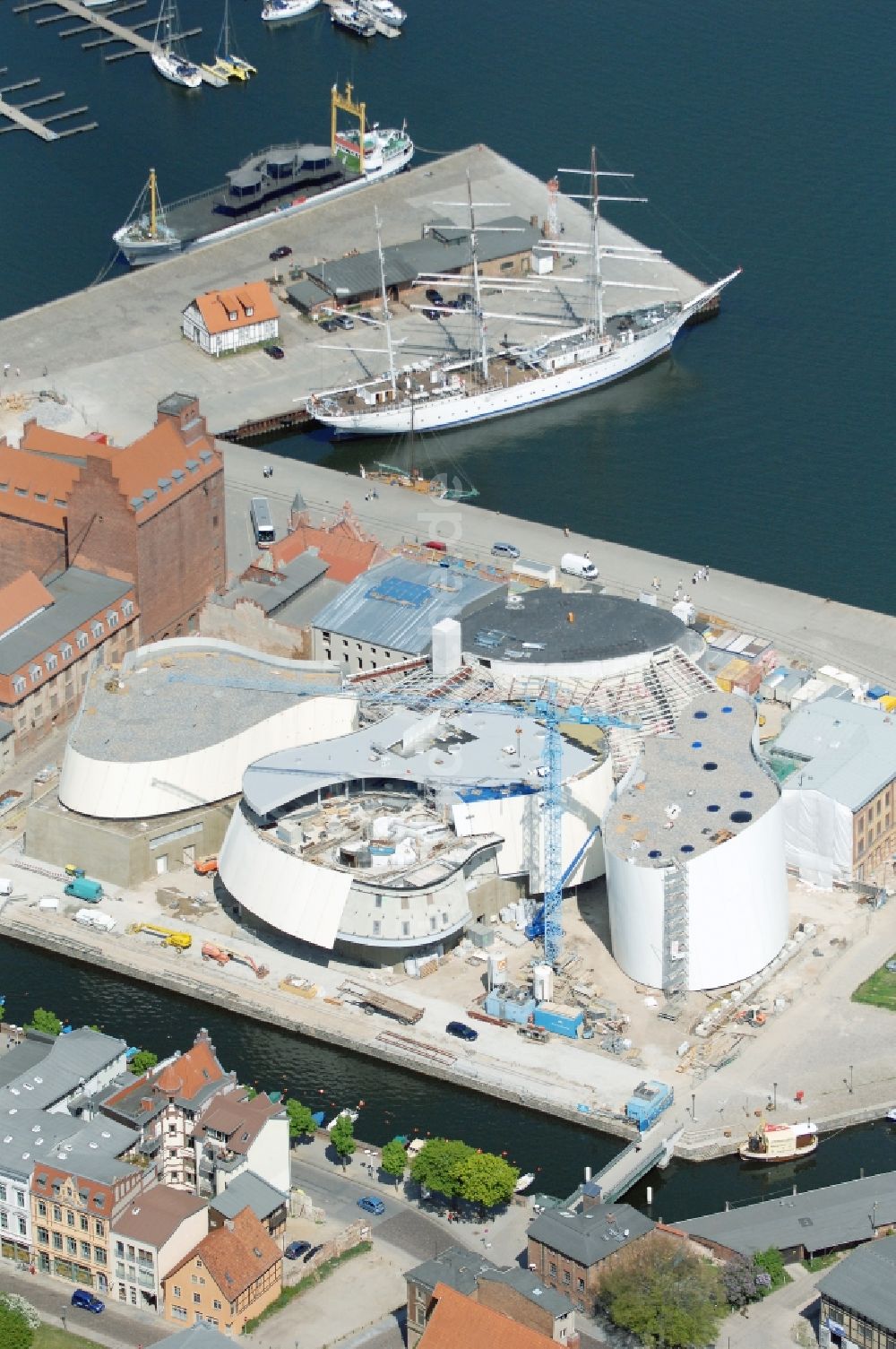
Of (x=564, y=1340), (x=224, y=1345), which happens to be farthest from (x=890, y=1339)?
(x=224, y=1345)

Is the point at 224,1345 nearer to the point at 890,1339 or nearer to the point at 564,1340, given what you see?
the point at 564,1340

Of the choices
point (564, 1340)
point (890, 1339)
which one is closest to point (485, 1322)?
point (564, 1340)

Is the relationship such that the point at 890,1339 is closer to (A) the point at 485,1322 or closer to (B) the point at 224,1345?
(A) the point at 485,1322

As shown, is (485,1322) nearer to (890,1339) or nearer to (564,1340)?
(564,1340)
